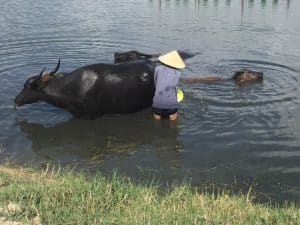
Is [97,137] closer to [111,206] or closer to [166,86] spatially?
[166,86]

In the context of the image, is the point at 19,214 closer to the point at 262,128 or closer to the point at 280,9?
the point at 262,128

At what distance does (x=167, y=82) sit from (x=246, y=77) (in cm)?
323

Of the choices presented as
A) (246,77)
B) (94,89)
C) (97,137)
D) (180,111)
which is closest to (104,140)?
(97,137)

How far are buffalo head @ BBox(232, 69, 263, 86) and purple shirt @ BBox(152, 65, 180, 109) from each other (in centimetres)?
292

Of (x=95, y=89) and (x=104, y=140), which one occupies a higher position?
(x=95, y=89)

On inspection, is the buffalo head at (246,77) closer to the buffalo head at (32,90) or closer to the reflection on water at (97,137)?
the reflection on water at (97,137)

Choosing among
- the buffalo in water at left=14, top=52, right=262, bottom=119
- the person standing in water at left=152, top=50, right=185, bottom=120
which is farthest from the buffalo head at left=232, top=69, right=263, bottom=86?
the person standing in water at left=152, top=50, right=185, bottom=120

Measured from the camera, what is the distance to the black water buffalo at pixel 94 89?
9.49 metres

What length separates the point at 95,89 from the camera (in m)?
9.48

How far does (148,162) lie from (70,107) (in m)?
2.54

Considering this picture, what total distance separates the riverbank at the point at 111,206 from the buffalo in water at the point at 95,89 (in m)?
3.56

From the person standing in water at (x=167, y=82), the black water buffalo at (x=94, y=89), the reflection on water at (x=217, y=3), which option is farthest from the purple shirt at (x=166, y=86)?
the reflection on water at (x=217, y=3)

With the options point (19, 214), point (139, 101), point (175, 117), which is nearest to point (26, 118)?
point (139, 101)

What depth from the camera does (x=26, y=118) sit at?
384 inches
